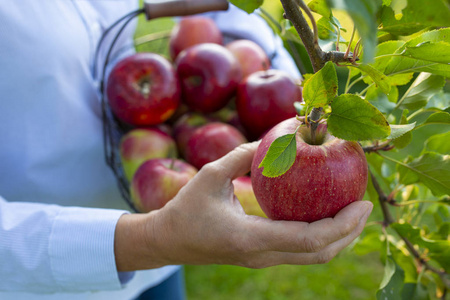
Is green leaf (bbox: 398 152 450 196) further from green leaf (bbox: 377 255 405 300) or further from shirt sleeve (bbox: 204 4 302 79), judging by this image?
shirt sleeve (bbox: 204 4 302 79)

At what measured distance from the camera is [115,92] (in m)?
0.88

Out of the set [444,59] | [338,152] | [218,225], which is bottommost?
[218,225]

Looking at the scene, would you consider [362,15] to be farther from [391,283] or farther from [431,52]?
[391,283]

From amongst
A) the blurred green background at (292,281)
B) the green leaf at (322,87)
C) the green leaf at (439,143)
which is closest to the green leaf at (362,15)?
the green leaf at (322,87)

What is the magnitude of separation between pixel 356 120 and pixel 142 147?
0.54m

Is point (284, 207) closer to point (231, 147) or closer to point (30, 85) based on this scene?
point (231, 147)

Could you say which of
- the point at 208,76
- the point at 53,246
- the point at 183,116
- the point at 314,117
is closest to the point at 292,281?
the point at 183,116

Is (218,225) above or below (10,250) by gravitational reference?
above

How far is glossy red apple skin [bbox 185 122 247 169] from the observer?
32.5 inches

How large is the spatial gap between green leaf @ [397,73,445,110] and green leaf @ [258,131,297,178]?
0.77 feet

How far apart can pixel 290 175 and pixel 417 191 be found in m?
0.38

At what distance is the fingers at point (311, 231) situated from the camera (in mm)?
496

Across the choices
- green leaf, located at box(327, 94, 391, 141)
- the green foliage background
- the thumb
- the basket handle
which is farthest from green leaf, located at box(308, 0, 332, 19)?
the basket handle

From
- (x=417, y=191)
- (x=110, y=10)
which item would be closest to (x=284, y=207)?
(x=417, y=191)
